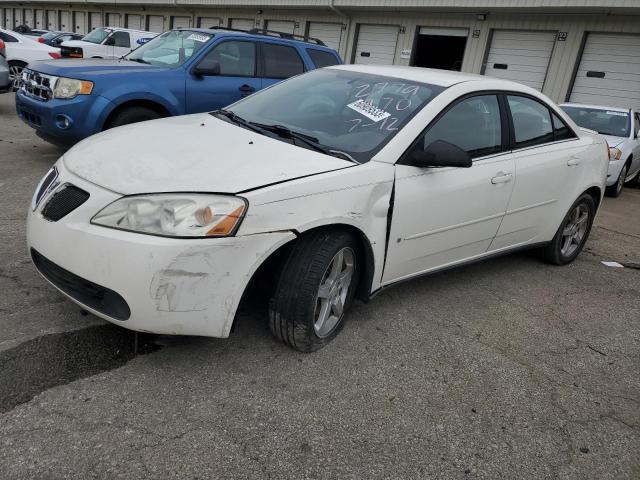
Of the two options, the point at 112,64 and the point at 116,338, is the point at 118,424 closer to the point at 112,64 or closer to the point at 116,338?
the point at 116,338

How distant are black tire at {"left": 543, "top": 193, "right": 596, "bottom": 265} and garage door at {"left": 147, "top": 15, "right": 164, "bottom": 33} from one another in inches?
998

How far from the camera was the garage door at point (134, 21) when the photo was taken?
27869 mm

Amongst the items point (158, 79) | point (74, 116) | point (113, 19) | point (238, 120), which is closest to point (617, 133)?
point (158, 79)

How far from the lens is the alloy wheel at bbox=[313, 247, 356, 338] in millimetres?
2924

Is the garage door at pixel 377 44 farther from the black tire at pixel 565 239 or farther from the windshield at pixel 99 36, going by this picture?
the black tire at pixel 565 239

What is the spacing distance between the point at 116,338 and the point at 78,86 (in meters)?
3.96

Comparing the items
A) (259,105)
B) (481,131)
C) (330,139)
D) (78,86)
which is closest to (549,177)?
(481,131)

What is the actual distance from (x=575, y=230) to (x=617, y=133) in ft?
17.8

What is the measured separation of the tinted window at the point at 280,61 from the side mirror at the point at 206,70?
0.85m

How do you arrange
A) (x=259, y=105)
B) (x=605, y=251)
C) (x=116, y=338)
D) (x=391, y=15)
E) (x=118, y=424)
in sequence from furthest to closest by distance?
1. (x=391, y=15)
2. (x=605, y=251)
3. (x=259, y=105)
4. (x=116, y=338)
5. (x=118, y=424)

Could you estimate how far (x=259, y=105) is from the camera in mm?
3787

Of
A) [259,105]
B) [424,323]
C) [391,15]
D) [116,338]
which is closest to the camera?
[116,338]

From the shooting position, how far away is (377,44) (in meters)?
17.3

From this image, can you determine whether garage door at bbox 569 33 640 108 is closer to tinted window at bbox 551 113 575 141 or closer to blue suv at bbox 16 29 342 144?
blue suv at bbox 16 29 342 144
